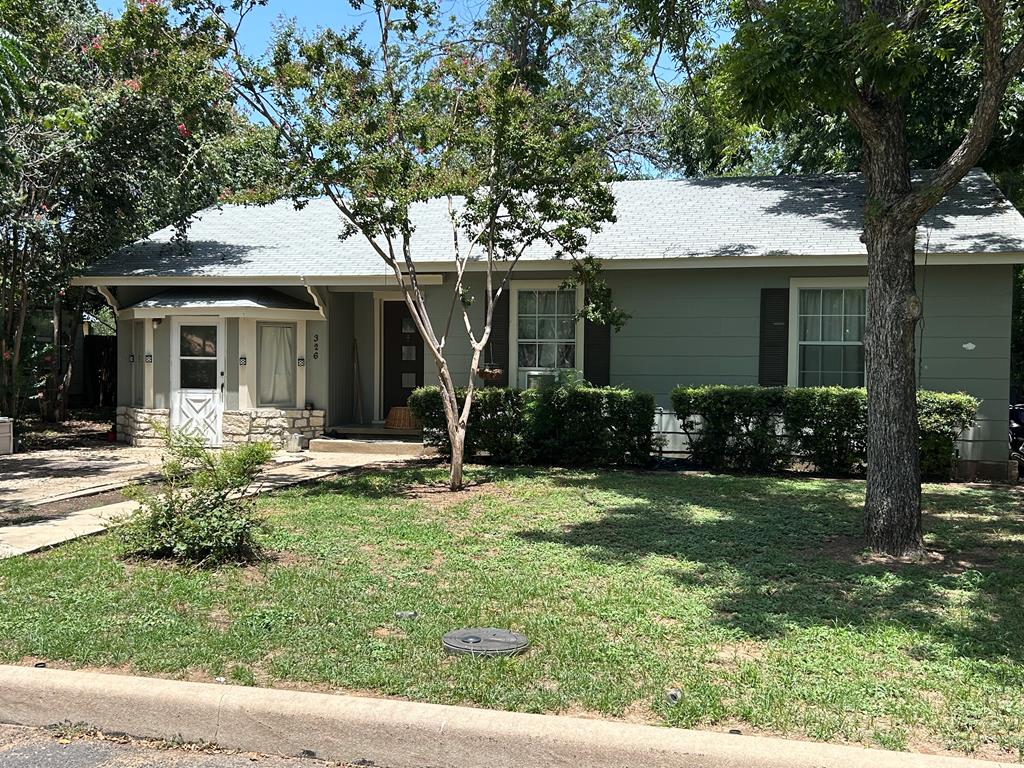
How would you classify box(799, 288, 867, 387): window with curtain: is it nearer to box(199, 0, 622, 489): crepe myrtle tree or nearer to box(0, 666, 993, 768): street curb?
box(199, 0, 622, 489): crepe myrtle tree

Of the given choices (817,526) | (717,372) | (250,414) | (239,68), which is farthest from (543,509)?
(250,414)

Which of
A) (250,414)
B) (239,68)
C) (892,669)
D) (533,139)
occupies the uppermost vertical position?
(239,68)

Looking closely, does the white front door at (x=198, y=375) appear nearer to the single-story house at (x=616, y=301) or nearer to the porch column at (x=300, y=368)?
the single-story house at (x=616, y=301)

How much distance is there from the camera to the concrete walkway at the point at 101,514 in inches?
282

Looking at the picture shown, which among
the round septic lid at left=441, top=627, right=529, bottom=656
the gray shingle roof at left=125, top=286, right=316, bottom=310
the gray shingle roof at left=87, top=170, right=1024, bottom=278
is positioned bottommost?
the round septic lid at left=441, top=627, right=529, bottom=656

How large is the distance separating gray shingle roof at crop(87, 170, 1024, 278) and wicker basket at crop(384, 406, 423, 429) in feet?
8.79

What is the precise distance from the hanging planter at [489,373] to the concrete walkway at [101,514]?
5.67ft

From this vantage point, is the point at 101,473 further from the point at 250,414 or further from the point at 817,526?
the point at 817,526

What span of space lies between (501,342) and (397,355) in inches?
120

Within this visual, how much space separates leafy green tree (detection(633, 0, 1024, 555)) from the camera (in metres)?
6.13

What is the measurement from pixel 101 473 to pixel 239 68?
5.47 metres

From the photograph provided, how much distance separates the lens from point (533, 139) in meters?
9.72

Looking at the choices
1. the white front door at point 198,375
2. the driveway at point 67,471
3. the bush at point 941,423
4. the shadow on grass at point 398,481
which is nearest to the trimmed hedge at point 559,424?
the shadow on grass at point 398,481

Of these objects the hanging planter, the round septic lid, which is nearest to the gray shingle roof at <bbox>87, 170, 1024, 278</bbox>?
the hanging planter
